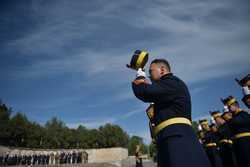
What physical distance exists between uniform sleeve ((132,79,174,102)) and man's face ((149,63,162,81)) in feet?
1.18

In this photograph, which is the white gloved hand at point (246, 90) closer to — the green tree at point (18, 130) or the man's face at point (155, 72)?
the man's face at point (155, 72)

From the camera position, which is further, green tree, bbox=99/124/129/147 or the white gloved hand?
green tree, bbox=99/124/129/147

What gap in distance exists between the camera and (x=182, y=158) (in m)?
3.45

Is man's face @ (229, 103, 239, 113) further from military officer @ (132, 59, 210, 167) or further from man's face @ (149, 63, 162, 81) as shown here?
man's face @ (149, 63, 162, 81)

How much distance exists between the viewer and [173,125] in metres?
3.69

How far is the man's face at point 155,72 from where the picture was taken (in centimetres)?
417

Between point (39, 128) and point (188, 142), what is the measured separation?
252ft

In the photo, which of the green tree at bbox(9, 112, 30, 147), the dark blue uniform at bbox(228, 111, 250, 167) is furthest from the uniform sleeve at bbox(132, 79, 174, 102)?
the green tree at bbox(9, 112, 30, 147)

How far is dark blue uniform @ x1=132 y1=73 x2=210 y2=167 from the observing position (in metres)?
3.49

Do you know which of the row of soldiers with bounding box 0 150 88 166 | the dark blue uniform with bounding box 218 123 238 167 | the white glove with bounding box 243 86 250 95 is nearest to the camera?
the white glove with bounding box 243 86 250 95

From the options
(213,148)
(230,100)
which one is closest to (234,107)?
(230,100)

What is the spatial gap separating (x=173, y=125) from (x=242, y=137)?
4938 mm

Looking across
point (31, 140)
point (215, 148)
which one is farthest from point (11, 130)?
point (215, 148)

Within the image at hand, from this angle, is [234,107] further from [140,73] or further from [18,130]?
[18,130]
